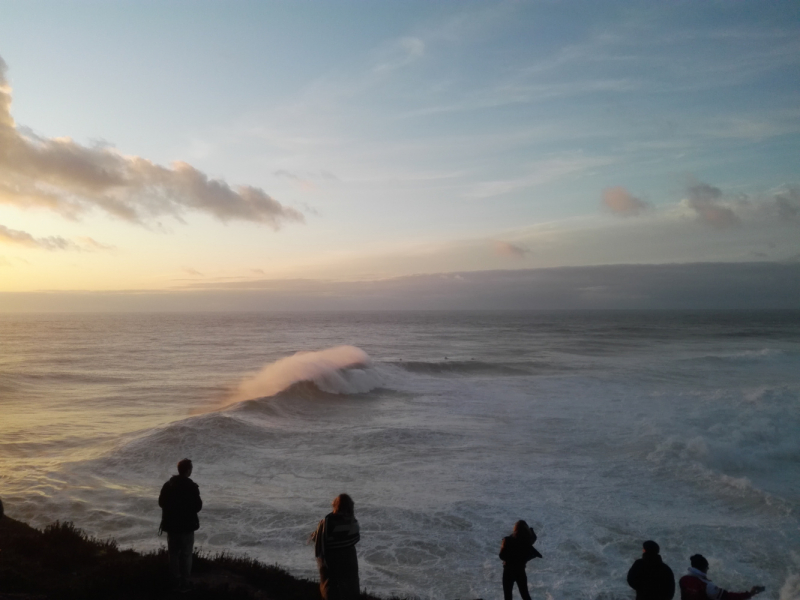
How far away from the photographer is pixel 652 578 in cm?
521

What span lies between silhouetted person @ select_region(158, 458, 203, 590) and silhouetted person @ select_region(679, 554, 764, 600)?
5320 mm

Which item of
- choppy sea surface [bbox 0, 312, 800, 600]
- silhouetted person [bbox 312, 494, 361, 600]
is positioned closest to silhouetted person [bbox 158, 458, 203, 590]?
silhouetted person [bbox 312, 494, 361, 600]

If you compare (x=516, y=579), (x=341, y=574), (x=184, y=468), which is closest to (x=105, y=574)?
(x=184, y=468)

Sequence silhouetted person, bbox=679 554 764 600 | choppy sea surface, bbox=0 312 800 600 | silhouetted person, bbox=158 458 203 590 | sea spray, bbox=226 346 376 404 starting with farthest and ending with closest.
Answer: sea spray, bbox=226 346 376 404 → choppy sea surface, bbox=0 312 800 600 → silhouetted person, bbox=158 458 203 590 → silhouetted person, bbox=679 554 764 600

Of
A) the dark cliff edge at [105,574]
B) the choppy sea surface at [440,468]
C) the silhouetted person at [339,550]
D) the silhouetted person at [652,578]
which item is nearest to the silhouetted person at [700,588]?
the silhouetted person at [652,578]

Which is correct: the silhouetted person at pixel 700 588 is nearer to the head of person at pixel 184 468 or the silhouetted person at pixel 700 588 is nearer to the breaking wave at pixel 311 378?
the head of person at pixel 184 468

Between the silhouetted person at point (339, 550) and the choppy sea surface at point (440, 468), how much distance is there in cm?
315

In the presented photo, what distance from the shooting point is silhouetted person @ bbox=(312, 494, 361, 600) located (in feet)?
16.6

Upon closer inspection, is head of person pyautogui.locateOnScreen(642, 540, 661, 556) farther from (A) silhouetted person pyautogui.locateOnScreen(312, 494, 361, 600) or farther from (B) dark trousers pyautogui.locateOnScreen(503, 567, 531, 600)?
(A) silhouetted person pyautogui.locateOnScreen(312, 494, 361, 600)

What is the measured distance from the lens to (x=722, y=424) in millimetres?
19016

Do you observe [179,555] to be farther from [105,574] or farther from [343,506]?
[343,506]

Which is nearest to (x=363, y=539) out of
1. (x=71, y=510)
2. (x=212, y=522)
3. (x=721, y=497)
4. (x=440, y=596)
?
(x=440, y=596)

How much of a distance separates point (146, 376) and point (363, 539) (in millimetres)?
28267

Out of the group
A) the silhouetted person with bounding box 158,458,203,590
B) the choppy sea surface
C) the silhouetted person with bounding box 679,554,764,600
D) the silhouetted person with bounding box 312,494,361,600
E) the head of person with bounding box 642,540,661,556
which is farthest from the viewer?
the choppy sea surface
